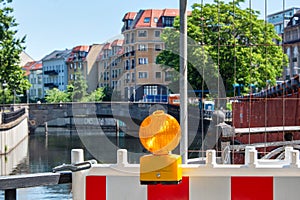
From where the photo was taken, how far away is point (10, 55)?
3622 cm

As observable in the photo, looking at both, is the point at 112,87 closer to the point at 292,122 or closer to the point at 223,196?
the point at 223,196

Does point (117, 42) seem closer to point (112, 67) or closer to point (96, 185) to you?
point (112, 67)

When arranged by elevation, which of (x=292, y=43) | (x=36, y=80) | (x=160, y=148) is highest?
(x=292, y=43)

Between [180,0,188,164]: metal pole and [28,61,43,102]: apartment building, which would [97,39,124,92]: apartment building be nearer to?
[180,0,188,164]: metal pole

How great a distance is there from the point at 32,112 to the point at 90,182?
61333 millimetres

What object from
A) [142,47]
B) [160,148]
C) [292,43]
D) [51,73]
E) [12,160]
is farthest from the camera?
[51,73]

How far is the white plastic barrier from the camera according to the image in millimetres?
3123

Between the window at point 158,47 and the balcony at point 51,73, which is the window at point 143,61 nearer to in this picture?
the window at point 158,47

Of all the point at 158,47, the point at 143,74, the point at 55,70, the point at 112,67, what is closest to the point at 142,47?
the point at 158,47

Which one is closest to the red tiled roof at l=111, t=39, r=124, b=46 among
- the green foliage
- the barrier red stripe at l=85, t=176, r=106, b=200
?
the green foliage

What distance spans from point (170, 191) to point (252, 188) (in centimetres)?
48

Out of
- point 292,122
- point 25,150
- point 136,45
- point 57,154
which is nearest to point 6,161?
point 57,154

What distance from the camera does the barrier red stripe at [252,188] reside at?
3113 mm

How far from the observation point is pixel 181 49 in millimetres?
3344
